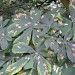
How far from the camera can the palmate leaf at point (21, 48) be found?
4.04 ft

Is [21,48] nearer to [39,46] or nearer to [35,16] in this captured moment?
[39,46]

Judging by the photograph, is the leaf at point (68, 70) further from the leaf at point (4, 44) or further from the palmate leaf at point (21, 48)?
the leaf at point (4, 44)

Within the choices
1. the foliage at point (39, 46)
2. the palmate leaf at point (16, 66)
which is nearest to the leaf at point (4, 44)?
the foliage at point (39, 46)

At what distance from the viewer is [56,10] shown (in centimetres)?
142

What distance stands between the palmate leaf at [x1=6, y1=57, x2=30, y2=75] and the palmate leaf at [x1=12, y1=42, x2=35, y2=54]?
0.14ft

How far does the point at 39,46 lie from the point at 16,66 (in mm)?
171

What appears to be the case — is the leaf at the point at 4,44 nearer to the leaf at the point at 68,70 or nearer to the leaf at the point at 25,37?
the leaf at the point at 25,37

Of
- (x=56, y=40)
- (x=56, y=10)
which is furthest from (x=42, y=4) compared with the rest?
(x=56, y=40)

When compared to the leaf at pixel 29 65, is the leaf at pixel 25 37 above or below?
above

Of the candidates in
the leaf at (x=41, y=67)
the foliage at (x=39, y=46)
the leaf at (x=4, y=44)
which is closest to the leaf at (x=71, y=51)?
the foliage at (x=39, y=46)

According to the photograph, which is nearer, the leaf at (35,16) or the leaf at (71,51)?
the leaf at (71,51)

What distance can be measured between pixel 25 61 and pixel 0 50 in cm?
23

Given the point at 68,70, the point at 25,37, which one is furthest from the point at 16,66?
the point at 68,70

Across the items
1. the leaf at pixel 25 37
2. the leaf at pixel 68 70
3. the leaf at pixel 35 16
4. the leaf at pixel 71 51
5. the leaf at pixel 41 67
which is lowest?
the leaf at pixel 68 70
